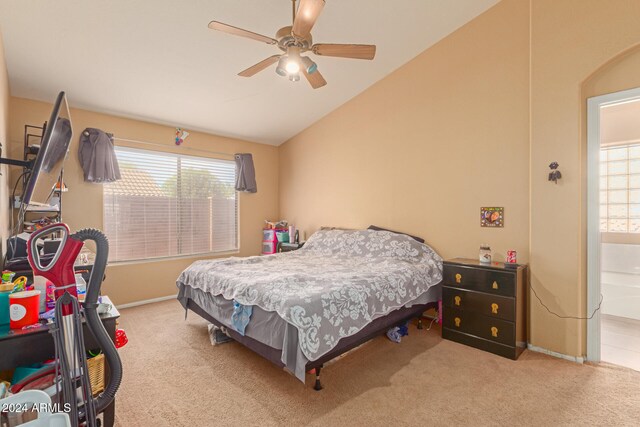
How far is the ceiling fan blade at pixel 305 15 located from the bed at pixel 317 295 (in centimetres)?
176

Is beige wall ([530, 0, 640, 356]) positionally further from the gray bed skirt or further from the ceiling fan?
the ceiling fan

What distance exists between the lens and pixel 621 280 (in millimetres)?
3365

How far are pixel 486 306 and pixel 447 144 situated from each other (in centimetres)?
175

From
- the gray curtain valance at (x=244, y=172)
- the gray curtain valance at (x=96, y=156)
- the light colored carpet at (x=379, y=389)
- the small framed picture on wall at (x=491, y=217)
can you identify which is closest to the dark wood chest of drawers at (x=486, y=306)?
the light colored carpet at (x=379, y=389)

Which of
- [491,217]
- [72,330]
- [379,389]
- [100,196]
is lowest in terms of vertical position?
[379,389]

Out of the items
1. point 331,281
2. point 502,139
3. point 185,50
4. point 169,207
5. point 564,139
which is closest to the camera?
point 331,281

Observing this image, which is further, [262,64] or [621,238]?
[621,238]

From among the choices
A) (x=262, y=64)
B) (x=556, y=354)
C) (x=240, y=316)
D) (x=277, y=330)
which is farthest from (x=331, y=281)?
(x=556, y=354)

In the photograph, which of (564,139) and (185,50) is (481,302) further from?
(185,50)

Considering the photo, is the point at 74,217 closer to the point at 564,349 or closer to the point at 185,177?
the point at 185,177

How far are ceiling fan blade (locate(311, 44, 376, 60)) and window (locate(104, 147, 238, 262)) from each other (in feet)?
9.79

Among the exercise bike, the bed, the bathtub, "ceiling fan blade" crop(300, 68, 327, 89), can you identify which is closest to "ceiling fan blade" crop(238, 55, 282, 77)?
"ceiling fan blade" crop(300, 68, 327, 89)

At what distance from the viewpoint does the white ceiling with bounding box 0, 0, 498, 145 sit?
2.43 m

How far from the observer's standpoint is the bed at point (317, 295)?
1.94 m
